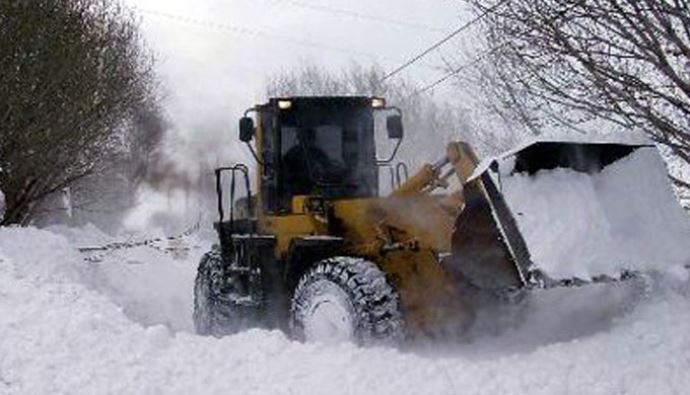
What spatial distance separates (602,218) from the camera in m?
6.40

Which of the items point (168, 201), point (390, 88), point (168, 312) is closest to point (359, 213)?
point (168, 312)

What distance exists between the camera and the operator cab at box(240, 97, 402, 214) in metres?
8.55

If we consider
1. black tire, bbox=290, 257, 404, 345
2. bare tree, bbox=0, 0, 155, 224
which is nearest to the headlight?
black tire, bbox=290, 257, 404, 345

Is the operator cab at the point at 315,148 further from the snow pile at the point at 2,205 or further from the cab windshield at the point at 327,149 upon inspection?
the snow pile at the point at 2,205

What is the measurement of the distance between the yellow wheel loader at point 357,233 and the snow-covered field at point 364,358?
450 millimetres

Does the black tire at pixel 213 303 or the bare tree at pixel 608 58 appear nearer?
the bare tree at pixel 608 58

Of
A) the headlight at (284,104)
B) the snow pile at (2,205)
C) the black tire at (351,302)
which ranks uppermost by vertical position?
the headlight at (284,104)

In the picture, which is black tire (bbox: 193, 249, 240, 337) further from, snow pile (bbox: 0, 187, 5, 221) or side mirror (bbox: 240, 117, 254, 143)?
snow pile (bbox: 0, 187, 5, 221)

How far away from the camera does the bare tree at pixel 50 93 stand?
1536cm

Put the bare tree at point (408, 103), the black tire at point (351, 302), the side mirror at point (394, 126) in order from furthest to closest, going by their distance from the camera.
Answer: the bare tree at point (408, 103), the side mirror at point (394, 126), the black tire at point (351, 302)

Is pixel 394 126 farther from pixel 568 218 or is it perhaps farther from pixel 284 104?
pixel 568 218

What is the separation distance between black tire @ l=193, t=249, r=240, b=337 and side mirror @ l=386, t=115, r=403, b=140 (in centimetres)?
252

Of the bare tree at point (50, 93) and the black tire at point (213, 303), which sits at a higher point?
the bare tree at point (50, 93)

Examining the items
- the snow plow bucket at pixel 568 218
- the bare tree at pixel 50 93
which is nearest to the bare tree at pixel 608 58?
the snow plow bucket at pixel 568 218
